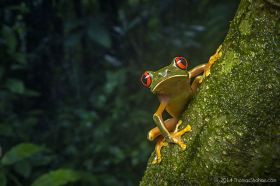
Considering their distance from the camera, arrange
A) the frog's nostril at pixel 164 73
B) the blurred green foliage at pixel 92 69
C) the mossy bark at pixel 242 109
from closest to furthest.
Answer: the mossy bark at pixel 242 109 < the frog's nostril at pixel 164 73 < the blurred green foliage at pixel 92 69

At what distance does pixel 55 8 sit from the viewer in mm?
4523

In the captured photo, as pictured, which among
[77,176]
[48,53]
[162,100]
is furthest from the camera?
[48,53]

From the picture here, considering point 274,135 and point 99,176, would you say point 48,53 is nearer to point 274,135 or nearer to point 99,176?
point 99,176

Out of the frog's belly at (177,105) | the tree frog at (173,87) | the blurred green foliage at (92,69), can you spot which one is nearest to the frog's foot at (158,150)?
the tree frog at (173,87)

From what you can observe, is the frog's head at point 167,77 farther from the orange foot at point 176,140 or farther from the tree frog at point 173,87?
the orange foot at point 176,140

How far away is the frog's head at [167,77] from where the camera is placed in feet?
5.07

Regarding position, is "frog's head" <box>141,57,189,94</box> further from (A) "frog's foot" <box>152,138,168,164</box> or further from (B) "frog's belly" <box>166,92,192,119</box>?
(A) "frog's foot" <box>152,138,168,164</box>

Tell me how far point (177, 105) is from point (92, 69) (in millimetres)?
3593

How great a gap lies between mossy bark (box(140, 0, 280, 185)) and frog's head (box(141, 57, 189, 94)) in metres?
0.14

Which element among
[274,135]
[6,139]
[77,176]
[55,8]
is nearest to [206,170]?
[274,135]

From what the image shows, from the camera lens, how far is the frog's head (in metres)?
1.54

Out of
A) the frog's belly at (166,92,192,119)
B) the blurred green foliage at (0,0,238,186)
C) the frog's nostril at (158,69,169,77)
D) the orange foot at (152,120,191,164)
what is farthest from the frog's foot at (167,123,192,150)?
the blurred green foliage at (0,0,238,186)

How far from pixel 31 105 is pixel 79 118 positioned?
1.93 feet

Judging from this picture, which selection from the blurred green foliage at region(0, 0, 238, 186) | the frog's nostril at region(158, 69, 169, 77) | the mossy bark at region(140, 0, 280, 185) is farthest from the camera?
the blurred green foliage at region(0, 0, 238, 186)
